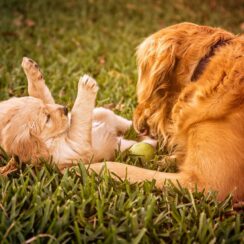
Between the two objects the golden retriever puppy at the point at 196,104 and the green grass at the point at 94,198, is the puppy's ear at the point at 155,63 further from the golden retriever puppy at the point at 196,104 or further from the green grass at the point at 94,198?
the green grass at the point at 94,198

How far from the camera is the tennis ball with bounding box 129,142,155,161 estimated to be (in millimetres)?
3408

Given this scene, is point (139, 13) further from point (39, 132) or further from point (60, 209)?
point (60, 209)

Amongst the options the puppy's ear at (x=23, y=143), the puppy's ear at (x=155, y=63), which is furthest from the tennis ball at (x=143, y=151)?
the puppy's ear at (x=23, y=143)

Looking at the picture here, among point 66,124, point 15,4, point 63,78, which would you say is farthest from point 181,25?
point 15,4

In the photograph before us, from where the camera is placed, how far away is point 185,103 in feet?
10.6

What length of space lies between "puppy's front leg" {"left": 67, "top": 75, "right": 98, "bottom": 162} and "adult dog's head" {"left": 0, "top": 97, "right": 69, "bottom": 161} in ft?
0.28

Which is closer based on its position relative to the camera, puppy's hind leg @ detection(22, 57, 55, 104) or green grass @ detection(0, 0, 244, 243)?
green grass @ detection(0, 0, 244, 243)

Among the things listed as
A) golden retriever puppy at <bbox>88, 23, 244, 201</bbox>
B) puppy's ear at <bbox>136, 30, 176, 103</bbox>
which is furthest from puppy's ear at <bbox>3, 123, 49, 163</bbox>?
puppy's ear at <bbox>136, 30, 176, 103</bbox>

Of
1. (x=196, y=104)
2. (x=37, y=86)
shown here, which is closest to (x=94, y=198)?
(x=196, y=104)

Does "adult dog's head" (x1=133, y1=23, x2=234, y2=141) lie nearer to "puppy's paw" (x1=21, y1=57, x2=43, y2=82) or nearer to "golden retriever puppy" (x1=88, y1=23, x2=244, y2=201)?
"golden retriever puppy" (x1=88, y1=23, x2=244, y2=201)

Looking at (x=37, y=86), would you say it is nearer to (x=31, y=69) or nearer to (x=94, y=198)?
(x=31, y=69)

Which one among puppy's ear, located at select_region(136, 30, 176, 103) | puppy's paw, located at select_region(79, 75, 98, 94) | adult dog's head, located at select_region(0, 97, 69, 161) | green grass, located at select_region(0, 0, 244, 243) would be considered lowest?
green grass, located at select_region(0, 0, 244, 243)

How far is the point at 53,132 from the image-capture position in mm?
3191

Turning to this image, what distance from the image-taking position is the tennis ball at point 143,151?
3.41 m
